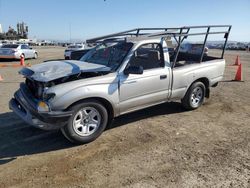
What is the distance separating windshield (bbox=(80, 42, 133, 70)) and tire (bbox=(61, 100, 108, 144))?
2.98 feet

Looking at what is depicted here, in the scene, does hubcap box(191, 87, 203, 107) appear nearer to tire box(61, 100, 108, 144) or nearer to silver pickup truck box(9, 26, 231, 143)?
silver pickup truck box(9, 26, 231, 143)

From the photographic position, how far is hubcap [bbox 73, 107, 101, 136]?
4645mm

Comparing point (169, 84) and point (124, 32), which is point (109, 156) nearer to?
point (169, 84)

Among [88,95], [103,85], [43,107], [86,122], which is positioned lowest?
[86,122]

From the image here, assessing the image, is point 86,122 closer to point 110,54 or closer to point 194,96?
point 110,54

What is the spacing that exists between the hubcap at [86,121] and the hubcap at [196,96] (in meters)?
2.82

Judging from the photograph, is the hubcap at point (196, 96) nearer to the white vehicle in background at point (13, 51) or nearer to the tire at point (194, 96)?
the tire at point (194, 96)

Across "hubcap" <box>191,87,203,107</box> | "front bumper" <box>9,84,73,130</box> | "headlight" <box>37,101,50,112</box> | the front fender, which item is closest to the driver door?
the front fender

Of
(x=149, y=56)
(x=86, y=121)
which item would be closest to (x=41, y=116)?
(x=86, y=121)

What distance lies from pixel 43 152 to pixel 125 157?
4.46 feet

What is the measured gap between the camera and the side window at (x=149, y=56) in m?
5.48

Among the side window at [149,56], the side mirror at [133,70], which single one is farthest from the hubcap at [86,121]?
the side window at [149,56]

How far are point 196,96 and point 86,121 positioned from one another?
325 cm

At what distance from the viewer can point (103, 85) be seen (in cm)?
479
